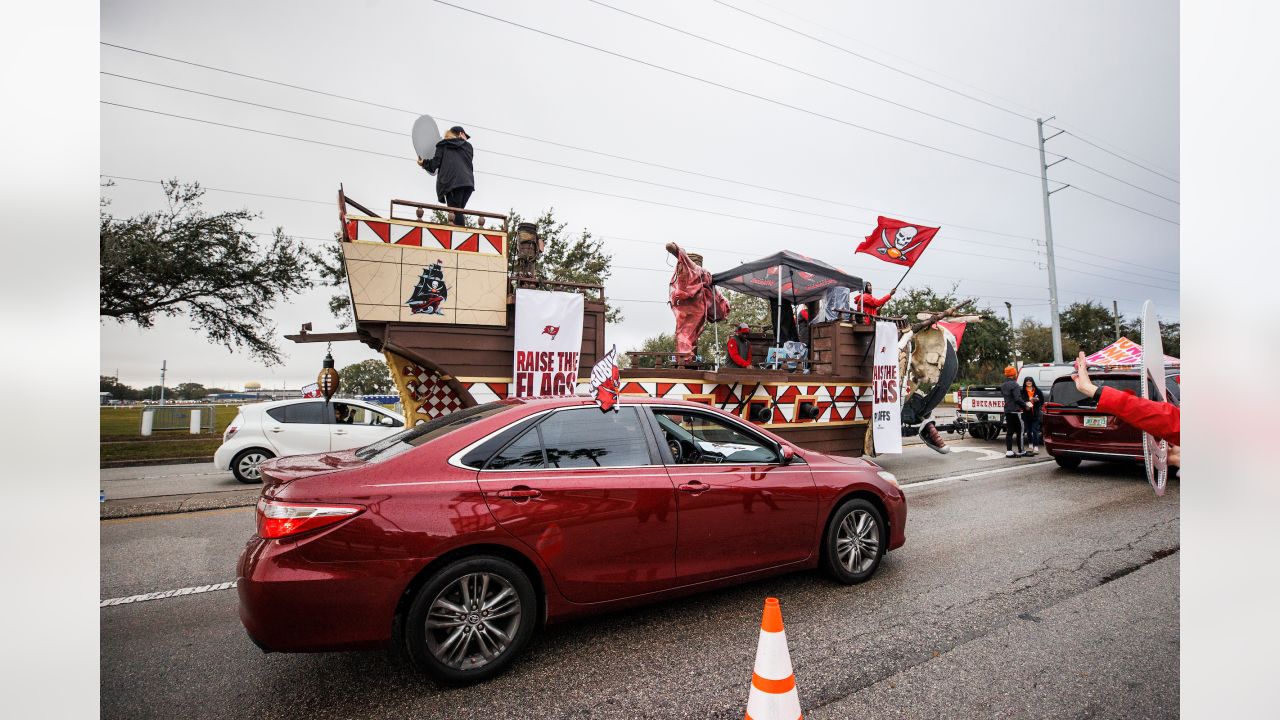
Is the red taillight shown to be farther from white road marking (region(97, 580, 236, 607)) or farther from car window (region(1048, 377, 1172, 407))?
car window (region(1048, 377, 1172, 407))

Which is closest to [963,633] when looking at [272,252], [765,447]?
[765,447]

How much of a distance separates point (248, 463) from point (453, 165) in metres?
5.77

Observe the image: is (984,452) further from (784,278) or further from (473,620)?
(473,620)

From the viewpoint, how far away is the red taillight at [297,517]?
253cm

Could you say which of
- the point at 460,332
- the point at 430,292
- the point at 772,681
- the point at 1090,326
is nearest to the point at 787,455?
the point at 772,681

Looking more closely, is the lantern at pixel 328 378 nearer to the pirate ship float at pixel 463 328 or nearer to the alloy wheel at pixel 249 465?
the pirate ship float at pixel 463 328

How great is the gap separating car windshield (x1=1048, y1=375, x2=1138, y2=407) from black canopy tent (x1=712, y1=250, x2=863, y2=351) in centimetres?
350

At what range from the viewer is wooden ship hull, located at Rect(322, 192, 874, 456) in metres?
6.64

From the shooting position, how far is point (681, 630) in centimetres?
329

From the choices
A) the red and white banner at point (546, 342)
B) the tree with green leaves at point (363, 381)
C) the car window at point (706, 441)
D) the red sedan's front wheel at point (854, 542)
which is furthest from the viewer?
the tree with green leaves at point (363, 381)

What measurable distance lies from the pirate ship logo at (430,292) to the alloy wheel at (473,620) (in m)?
4.79

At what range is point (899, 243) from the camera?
30.9ft

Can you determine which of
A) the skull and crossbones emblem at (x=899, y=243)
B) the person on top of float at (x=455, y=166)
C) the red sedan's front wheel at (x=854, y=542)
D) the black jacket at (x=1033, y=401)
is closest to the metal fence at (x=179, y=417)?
the person on top of float at (x=455, y=166)
